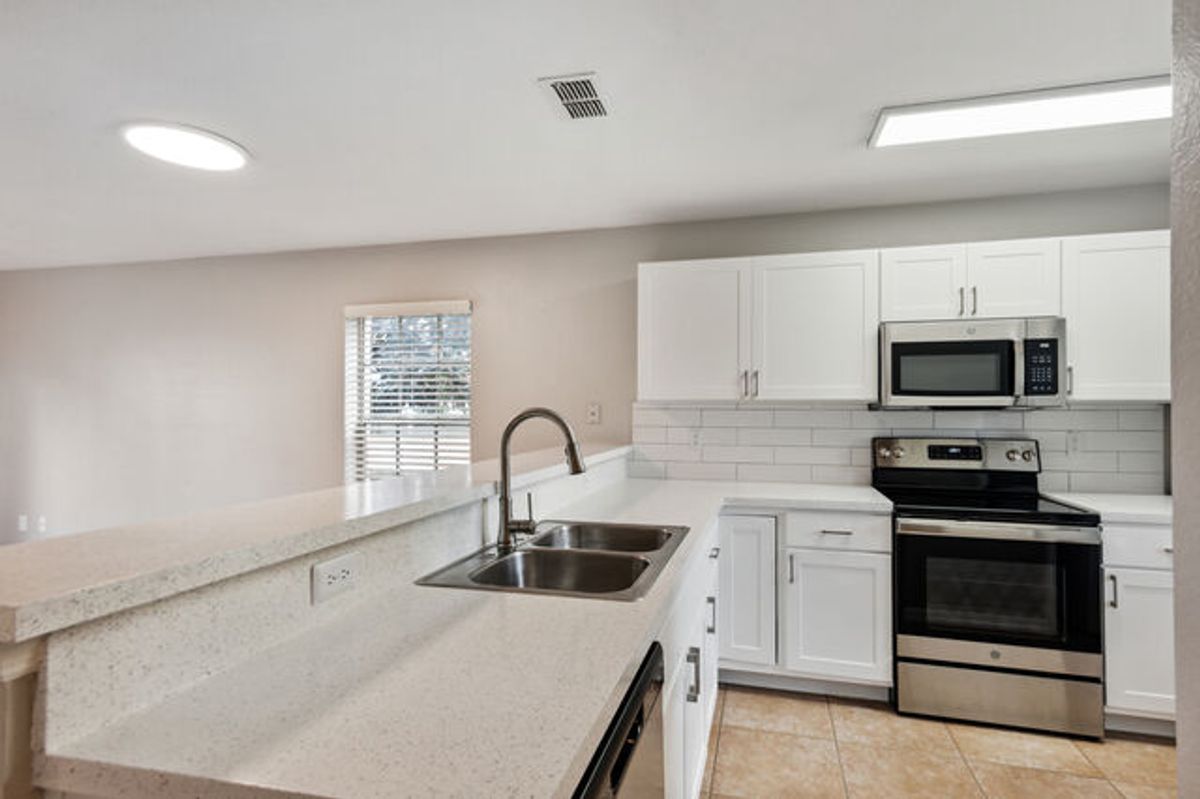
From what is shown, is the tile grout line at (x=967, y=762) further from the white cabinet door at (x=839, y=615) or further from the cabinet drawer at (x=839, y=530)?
the cabinet drawer at (x=839, y=530)

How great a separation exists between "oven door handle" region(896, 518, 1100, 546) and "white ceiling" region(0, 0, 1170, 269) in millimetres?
1552

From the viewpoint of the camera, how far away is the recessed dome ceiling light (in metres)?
2.29

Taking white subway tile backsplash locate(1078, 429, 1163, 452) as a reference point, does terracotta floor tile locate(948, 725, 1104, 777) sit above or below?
below

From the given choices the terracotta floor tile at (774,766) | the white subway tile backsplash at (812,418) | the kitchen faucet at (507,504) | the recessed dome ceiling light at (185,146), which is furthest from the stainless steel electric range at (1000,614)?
the recessed dome ceiling light at (185,146)

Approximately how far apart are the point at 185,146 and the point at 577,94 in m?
1.63

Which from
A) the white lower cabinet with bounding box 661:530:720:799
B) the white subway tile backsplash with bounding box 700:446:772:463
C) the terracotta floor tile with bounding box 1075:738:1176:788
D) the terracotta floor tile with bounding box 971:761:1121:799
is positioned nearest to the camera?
the white lower cabinet with bounding box 661:530:720:799

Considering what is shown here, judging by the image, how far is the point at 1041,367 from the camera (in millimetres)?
2598

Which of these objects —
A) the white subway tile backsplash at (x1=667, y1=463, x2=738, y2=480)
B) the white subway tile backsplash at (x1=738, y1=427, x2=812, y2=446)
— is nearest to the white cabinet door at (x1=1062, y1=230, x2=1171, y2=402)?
the white subway tile backsplash at (x1=738, y1=427, x2=812, y2=446)

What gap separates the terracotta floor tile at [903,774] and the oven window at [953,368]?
4.91ft

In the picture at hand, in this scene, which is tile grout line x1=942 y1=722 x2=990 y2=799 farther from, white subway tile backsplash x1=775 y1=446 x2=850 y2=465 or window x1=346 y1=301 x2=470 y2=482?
window x1=346 y1=301 x2=470 y2=482

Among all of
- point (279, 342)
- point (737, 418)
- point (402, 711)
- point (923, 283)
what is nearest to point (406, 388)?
point (279, 342)

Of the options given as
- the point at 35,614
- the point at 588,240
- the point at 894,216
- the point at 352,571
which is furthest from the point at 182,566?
the point at 894,216

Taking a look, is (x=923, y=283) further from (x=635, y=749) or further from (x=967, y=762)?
(x=635, y=749)

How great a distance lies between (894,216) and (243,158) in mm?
3152
